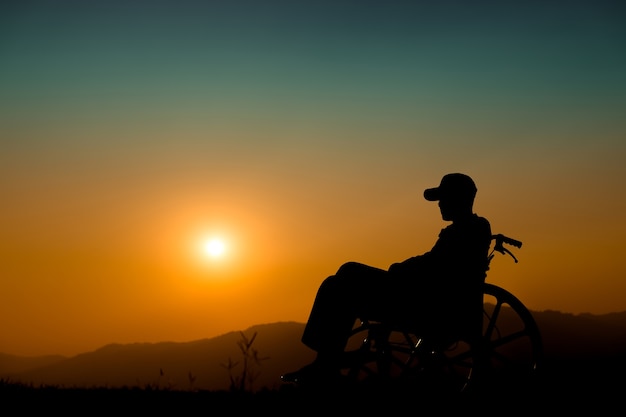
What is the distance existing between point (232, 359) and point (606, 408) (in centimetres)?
332

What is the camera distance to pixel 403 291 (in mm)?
5852

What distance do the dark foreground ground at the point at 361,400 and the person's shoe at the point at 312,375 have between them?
74 millimetres

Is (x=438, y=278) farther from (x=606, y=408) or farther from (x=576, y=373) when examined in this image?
(x=576, y=373)

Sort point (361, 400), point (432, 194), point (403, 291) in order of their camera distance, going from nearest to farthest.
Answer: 1. point (361, 400)
2. point (403, 291)
3. point (432, 194)

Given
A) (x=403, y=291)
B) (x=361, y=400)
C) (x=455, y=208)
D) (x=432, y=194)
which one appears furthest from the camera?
(x=432, y=194)

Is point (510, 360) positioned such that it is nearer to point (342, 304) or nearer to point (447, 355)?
point (447, 355)

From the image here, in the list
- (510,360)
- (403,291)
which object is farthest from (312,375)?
(510,360)

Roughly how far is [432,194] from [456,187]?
227 mm

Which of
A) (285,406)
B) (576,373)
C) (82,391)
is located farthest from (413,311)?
(82,391)

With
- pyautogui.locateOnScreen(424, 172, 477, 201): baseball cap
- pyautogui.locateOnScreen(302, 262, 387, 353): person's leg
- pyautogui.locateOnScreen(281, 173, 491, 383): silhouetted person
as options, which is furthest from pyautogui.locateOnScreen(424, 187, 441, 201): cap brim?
pyautogui.locateOnScreen(302, 262, 387, 353): person's leg

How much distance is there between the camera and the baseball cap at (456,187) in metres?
6.17

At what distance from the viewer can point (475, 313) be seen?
5859mm

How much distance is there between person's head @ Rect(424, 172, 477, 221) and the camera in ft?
20.2

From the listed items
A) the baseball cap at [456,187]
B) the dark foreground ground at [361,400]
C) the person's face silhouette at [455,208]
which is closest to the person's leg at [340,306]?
the dark foreground ground at [361,400]
